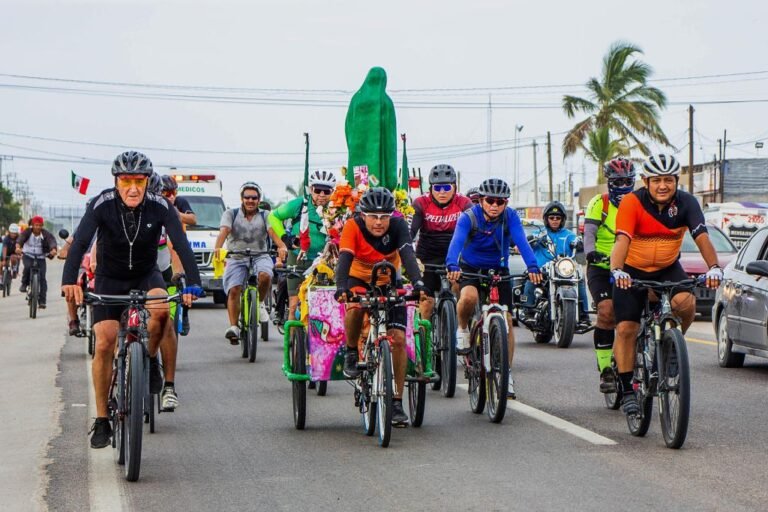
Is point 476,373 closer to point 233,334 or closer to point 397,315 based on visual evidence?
point 397,315

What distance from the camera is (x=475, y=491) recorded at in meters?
7.43

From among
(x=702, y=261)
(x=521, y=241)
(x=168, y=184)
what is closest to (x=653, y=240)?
(x=521, y=241)

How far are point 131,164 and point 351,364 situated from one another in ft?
7.57

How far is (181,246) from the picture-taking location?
8.38m

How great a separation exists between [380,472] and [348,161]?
4.51 metres

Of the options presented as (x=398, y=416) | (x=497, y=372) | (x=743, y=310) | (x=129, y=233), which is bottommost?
(x=398, y=416)

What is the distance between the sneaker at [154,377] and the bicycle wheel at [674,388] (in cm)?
338

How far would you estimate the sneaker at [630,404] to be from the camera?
369 inches

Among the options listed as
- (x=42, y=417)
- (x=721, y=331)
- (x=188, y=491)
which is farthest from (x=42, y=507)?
(x=721, y=331)

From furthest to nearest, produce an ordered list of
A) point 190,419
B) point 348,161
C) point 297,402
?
1. point 348,161
2. point 190,419
3. point 297,402

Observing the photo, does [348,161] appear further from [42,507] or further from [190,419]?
[42,507]

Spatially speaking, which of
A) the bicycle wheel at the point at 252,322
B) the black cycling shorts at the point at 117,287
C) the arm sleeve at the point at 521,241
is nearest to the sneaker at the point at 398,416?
the arm sleeve at the point at 521,241

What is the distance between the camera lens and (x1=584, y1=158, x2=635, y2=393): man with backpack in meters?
10.5

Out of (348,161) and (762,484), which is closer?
(762,484)
